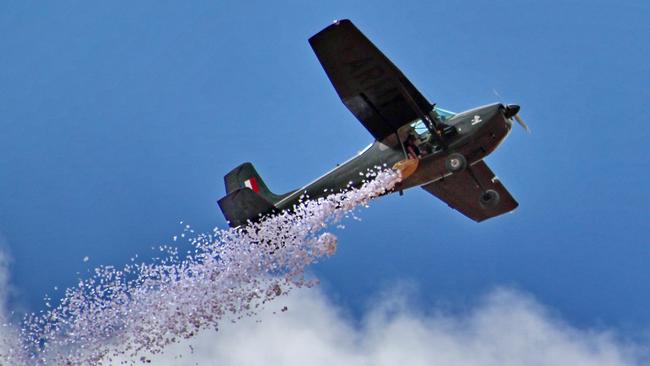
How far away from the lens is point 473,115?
61.9 ft

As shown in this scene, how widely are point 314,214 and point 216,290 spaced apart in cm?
256

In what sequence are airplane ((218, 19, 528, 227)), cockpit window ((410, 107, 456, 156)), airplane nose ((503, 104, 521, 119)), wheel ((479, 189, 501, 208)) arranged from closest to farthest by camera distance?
airplane ((218, 19, 528, 227)) → airplane nose ((503, 104, 521, 119)) → cockpit window ((410, 107, 456, 156)) → wheel ((479, 189, 501, 208))

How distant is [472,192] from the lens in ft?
72.8

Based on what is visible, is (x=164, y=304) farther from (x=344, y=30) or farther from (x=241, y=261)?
(x=344, y=30)

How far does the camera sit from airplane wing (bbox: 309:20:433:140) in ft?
57.1

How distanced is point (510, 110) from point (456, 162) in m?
1.53

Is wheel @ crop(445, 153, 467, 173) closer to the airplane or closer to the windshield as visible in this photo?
the airplane

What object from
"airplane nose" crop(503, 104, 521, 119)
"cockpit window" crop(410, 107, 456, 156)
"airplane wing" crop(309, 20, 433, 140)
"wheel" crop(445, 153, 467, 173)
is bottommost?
"wheel" crop(445, 153, 467, 173)

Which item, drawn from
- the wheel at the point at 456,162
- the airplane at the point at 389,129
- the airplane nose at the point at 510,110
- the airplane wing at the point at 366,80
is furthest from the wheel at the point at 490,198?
the airplane wing at the point at 366,80

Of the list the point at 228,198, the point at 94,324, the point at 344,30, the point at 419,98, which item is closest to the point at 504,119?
the point at 419,98

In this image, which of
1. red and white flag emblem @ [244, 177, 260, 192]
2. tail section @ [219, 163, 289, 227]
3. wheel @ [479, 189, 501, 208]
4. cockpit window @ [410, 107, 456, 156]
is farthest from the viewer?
red and white flag emblem @ [244, 177, 260, 192]

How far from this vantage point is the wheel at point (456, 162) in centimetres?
1886

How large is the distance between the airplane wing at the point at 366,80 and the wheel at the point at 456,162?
1.06 metres

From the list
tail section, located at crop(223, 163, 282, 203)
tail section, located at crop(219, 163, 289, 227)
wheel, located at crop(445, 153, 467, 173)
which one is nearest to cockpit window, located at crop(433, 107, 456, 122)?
wheel, located at crop(445, 153, 467, 173)
